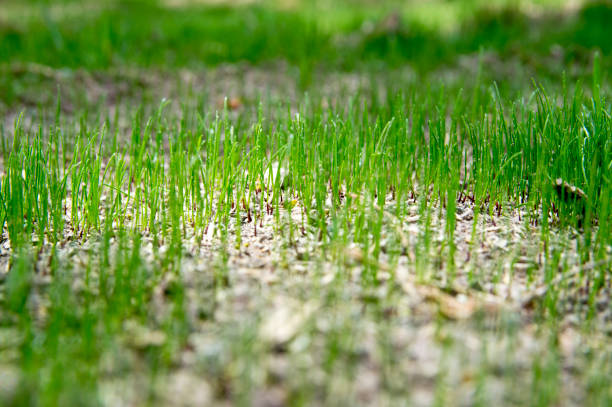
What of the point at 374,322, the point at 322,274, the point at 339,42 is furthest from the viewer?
the point at 339,42

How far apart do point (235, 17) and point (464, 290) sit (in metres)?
4.96

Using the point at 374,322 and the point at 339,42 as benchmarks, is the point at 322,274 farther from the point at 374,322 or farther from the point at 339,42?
the point at 339,42

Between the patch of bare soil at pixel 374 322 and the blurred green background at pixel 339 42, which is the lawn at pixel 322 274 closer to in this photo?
the patch of bare soil at pixel 374 322

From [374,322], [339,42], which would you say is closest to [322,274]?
[374,322]

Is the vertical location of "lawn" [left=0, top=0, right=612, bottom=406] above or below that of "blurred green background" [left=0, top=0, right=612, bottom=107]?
below

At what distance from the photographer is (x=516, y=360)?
1.32 m

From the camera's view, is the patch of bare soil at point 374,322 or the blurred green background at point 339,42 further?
the blurred green background at point 339,42

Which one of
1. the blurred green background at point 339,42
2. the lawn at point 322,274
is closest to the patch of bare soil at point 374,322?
the lawn at point 322,274

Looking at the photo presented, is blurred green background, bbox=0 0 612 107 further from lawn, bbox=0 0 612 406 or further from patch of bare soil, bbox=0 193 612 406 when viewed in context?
patch of bare soil, bbox=0 193 612 406

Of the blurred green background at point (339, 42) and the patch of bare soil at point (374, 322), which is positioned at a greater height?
the blurred green background at point (339, 42)

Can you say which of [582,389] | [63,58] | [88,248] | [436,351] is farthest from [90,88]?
[582,389]

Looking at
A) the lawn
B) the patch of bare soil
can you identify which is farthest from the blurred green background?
the patch of bare soil

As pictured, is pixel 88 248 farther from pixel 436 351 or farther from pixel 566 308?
pixel 566 308

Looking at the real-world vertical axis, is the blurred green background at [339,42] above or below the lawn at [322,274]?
above
